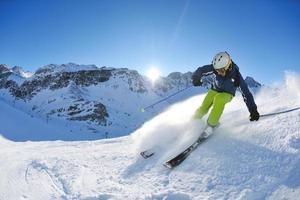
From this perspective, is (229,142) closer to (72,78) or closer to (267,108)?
(267,108)

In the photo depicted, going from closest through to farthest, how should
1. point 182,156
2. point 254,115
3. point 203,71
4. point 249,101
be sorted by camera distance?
point 182,156
point 254,115
point 249,101
point 203,71

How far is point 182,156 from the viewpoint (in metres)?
6.87

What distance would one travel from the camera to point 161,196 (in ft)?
18.5

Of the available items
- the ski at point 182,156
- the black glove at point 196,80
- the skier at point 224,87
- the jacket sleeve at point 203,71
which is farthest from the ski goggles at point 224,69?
the ski at point 182,156

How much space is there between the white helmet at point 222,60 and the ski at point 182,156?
187 centimetres

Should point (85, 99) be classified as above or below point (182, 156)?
above

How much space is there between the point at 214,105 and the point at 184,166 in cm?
184

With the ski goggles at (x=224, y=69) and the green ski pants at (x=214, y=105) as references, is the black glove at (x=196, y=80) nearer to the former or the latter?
the green ski pants at (x=214, y=105)

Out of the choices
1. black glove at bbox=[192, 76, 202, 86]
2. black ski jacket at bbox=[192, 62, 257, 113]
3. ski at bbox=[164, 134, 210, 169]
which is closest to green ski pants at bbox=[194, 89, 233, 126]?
black ski jacket at bbox=[192, 62, 257, 113]

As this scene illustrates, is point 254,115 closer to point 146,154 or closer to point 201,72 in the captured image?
point 201,72

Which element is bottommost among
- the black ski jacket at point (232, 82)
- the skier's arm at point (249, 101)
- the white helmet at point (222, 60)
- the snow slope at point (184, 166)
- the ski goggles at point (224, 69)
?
the snow slope at point (184, 166)

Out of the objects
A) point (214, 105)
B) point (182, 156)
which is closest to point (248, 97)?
point (214, 105)

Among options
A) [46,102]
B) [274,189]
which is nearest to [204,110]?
[274,189]

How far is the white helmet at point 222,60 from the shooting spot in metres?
7.95
